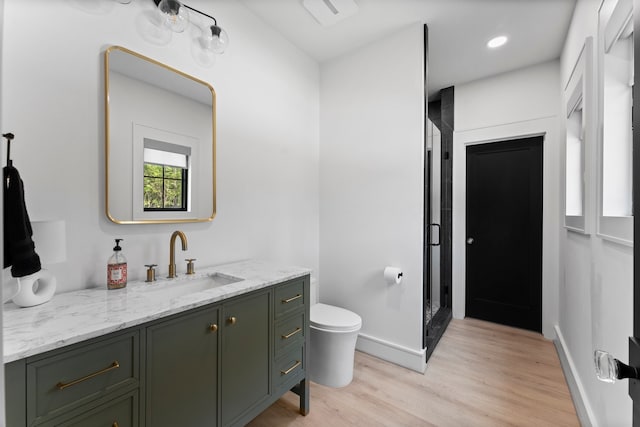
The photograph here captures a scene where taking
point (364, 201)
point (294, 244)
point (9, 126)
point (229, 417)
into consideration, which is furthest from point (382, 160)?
point (9, 126)

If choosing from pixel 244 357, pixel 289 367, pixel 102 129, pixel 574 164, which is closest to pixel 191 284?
pixel 244 357

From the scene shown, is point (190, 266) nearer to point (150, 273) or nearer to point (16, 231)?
point (150, 273)

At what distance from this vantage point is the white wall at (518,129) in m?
2.88

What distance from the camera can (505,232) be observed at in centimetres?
320

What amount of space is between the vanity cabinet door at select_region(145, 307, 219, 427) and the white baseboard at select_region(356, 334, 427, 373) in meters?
1.54

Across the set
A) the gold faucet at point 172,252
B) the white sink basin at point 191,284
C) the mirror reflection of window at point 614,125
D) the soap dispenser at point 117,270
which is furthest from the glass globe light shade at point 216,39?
the mirror reflection of window at point 614,125

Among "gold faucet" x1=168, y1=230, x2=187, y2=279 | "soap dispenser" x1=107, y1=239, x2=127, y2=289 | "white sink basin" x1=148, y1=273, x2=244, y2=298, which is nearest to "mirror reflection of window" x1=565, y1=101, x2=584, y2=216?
"white sink basin" x1=148, y1=273, x2=244, y2=298

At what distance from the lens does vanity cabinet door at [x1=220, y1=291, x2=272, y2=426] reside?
1.40 meters

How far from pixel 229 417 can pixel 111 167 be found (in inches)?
53.5

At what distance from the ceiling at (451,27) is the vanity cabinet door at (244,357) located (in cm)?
208

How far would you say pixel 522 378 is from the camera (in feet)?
7.29

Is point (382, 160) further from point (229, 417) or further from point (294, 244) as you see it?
point (229, 417)

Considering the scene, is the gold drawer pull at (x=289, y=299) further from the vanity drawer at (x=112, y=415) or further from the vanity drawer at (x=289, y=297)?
the vanity drawer at (x=112, y=415)

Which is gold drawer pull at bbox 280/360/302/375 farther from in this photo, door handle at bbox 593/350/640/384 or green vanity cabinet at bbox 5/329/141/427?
door handle at bbox 593/350/640/384
